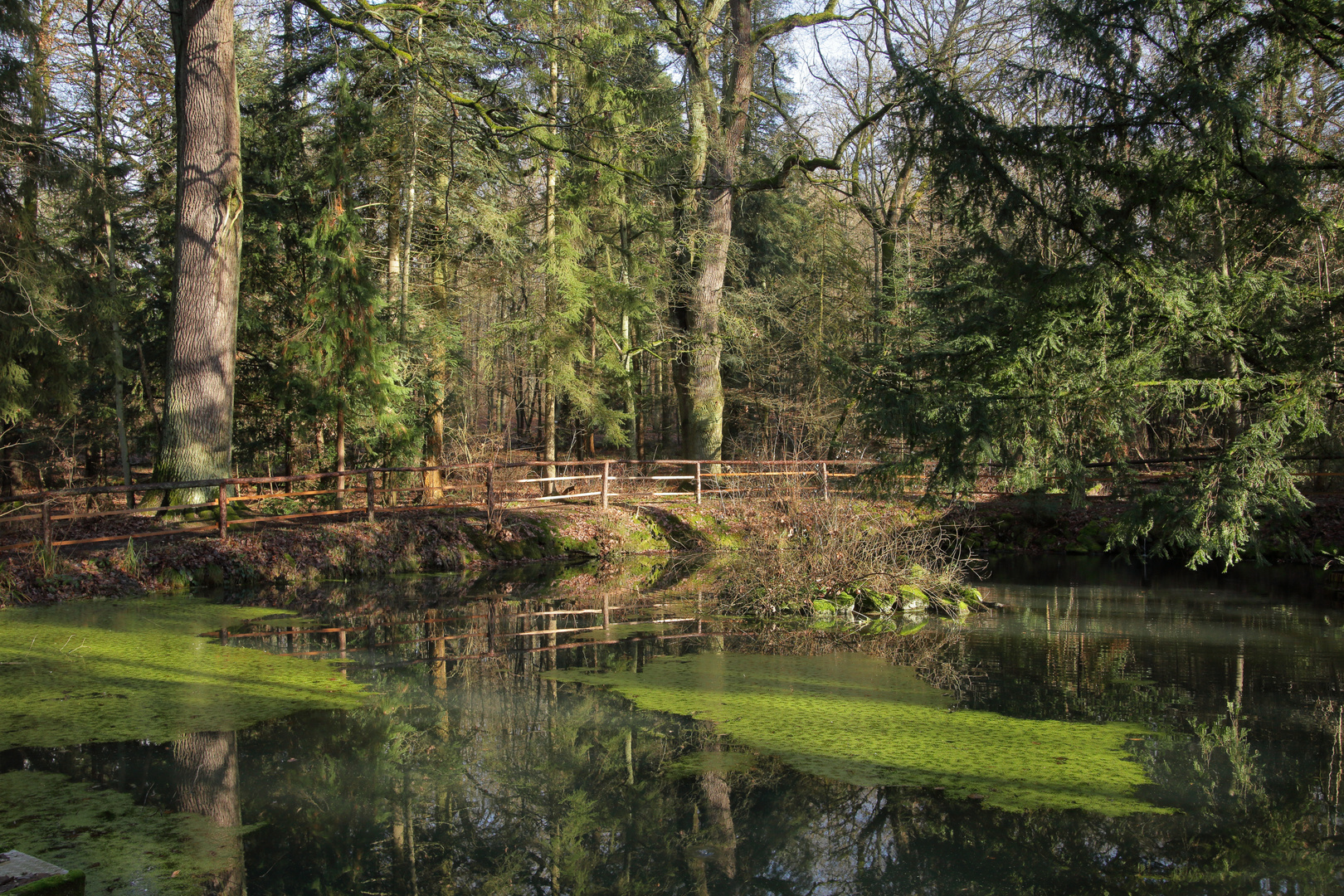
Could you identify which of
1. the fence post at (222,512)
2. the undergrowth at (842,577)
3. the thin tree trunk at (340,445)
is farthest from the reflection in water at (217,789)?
the thin tree trunk at (340,445)

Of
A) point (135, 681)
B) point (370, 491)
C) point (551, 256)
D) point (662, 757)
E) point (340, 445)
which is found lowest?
point (662, 757)

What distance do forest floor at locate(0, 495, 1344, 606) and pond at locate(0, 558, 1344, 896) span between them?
156cm

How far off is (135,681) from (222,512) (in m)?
5.53

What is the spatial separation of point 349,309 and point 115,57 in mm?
6870

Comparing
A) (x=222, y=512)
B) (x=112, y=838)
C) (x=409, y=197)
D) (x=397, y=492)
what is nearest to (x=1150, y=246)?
(x=112, y=838)

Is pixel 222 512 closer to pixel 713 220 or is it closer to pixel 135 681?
pixel 135 681

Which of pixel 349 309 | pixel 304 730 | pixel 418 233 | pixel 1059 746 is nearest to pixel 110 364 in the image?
pixel 349 309

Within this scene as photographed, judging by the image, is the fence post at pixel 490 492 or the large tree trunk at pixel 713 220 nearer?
the fence post at pixel 490 492

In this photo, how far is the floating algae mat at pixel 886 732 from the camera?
5.20m

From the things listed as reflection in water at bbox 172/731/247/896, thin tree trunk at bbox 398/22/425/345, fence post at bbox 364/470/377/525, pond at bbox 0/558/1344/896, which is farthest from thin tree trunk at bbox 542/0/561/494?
reflection in water at bbox 172/731/247/896

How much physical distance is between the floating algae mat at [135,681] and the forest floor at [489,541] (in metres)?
1.58

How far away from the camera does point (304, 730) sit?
237 inches

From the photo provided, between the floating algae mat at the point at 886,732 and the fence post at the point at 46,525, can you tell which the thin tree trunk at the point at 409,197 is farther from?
the floating algae mat at the point at 886,732

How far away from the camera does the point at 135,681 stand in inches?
281
